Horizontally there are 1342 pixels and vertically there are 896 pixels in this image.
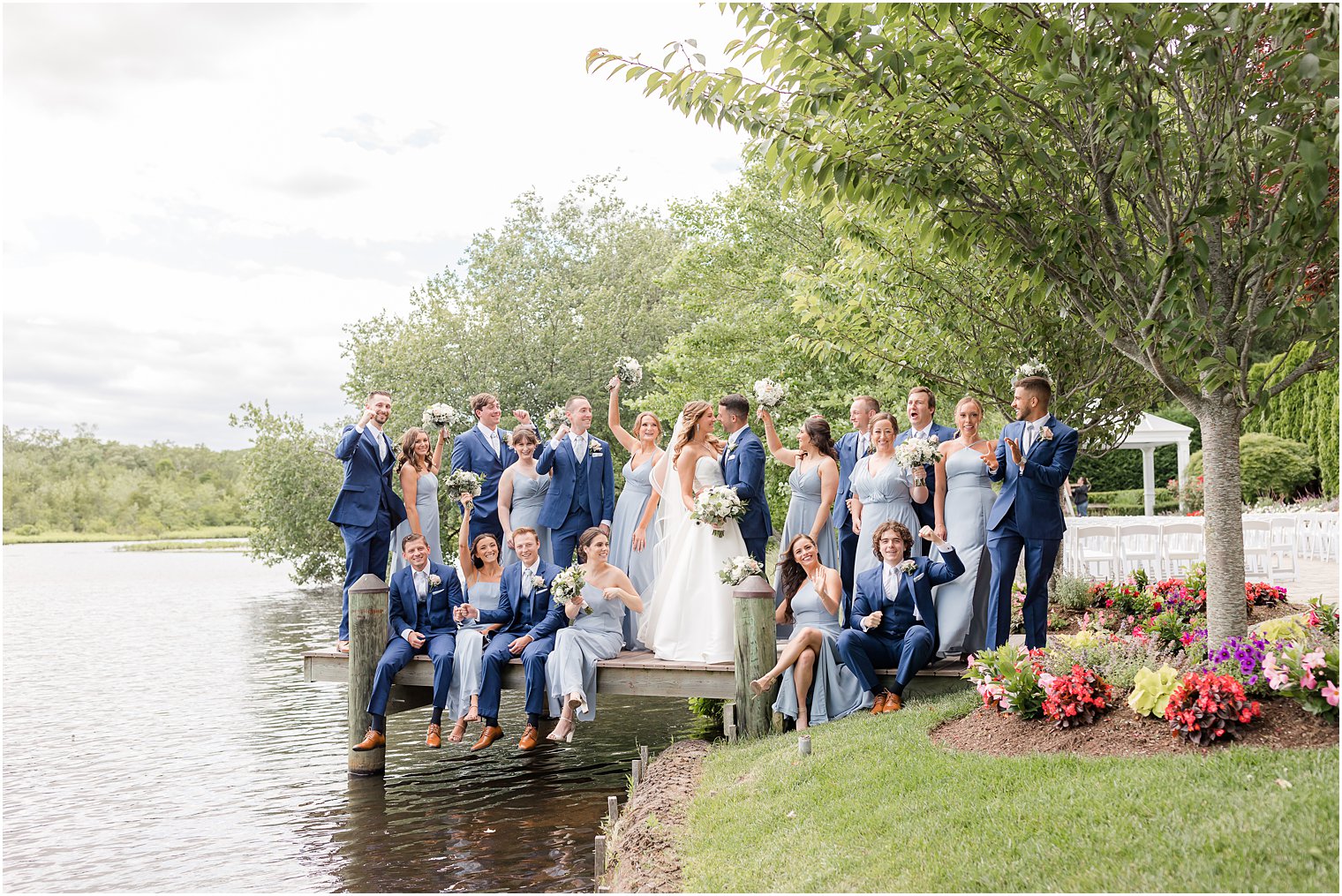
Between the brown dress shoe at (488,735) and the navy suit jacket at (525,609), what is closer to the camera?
the brown dress shoe at (488,735)

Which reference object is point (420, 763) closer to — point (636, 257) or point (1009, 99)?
point (1009, 99)

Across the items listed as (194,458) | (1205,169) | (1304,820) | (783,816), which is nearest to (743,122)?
(1205,169)

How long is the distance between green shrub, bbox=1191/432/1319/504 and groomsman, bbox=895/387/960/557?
834 inches

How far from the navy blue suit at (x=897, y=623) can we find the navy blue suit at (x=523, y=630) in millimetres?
2571

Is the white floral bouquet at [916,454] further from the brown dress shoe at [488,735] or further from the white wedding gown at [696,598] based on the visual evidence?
the brown dress shoe at [488,735]

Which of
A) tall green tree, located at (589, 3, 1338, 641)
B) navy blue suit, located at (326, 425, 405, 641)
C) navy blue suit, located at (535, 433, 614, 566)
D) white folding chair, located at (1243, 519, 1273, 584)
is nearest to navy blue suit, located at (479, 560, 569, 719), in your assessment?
navy blue suit, located at (535, 433, 614, 566)

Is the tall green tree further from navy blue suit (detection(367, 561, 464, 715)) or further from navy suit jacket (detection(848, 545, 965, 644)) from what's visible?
navy blue suit (detection(367, 561, 464, 715))

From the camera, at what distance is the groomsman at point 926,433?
8617mm

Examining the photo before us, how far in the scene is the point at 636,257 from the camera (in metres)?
30.7

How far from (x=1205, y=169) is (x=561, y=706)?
20.4 feet

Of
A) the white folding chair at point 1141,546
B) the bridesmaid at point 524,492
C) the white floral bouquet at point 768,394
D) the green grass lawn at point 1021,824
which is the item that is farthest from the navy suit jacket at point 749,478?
the white folding chair at point 1141,546

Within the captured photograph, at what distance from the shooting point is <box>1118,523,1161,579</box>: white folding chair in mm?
14491

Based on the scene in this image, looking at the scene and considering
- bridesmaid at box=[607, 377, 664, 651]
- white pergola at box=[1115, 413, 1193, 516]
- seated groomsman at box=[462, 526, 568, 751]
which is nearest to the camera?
seated groomsman at box=[462, 526, 568, 751]

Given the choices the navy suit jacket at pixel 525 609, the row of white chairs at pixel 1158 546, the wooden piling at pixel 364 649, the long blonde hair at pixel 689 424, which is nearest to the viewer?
the navy suit jacket at pixel 525 609
